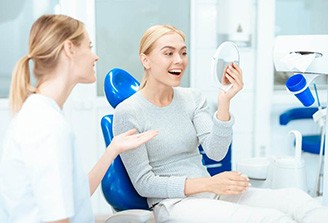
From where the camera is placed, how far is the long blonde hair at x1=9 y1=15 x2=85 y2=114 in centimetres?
120

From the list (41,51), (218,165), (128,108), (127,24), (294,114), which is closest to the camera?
(41,51)

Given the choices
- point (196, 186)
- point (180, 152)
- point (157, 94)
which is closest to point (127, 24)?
point (157, 94)

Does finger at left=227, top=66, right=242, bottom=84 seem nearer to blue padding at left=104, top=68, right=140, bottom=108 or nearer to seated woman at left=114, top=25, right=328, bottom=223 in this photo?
seated woman at left=114, top=25, right=328, bottom=223

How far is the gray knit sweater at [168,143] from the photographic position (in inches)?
63.2

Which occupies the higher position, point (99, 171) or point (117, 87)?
point (117, 87)

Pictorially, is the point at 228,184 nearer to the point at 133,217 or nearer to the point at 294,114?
the point at 133,217

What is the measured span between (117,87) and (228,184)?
627mm

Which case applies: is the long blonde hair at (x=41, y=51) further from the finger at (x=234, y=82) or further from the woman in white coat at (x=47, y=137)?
the finger at (x=234, y=82)

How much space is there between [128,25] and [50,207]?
194 centimetres

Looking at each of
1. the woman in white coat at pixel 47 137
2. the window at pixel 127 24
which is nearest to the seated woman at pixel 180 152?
the woman in white coat at pixel 47 137

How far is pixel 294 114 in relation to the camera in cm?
303

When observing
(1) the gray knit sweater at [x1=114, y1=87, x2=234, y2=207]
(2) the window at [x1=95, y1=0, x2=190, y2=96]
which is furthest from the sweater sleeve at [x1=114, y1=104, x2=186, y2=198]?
(2) the window at [x1=95, y1=0, x2=190, y2=96]

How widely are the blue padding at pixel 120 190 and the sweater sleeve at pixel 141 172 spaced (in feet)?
0.20

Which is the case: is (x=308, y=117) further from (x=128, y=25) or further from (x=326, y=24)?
(x=128, y=25)
